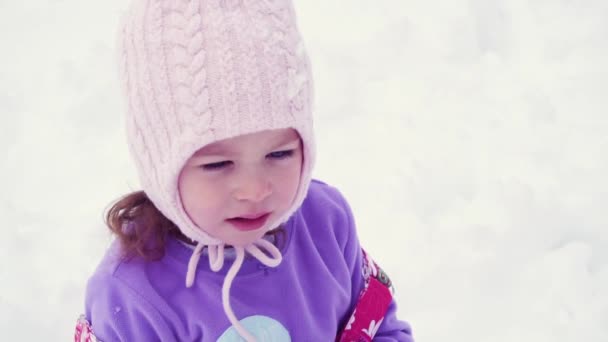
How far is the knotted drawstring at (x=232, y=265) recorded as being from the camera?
3.42 feet

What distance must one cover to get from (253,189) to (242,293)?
0.24 m

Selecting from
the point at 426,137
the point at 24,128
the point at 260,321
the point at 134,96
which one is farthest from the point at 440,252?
the point at 24,128

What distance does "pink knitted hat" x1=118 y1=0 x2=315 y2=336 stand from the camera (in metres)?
0.88

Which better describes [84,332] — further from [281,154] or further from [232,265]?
[281,154]

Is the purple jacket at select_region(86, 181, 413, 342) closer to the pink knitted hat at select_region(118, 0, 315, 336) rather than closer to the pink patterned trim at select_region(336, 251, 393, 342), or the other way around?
the pink patterned trim at select_region(336, 251, 393, 342)

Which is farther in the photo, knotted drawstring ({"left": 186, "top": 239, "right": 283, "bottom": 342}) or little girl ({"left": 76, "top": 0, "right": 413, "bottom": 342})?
knotted drawstring ({"left": 186, "top": 239, "right": 283, "bottom": 342})

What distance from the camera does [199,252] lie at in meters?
1.07

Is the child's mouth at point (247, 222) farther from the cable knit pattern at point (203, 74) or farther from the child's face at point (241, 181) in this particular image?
the cable knit pattern at point (203, 74)

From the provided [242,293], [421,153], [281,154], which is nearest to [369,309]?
[242,293]

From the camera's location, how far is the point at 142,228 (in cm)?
110

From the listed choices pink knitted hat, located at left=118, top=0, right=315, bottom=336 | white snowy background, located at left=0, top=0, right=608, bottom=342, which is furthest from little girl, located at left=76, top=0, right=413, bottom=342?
white snowy background, located at left=0, top=0, right=608, bottom=342

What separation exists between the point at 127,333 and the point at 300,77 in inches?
19.7

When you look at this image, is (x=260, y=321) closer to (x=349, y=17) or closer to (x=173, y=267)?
(x=173, y=267)

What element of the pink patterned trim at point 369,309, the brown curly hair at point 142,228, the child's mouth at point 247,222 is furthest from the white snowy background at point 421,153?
the child's mouth at point 247,222
